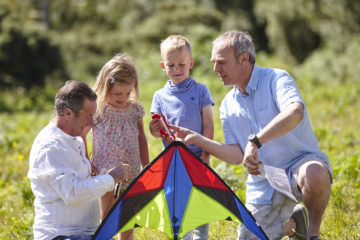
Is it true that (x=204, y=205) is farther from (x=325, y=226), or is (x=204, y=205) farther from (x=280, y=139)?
(x=325, y=226)

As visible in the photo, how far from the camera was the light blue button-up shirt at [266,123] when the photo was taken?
134 inches

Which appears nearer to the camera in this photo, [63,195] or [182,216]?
[63,195]

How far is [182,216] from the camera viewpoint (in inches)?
115

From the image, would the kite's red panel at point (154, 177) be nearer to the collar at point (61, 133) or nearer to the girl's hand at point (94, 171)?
the collar at point (61, 133)

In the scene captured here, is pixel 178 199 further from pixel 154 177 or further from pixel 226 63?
pixel 226 63

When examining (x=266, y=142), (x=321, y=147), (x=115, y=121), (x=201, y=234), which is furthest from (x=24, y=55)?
(x=266, y=142)

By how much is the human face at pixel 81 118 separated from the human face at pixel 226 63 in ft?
3.48

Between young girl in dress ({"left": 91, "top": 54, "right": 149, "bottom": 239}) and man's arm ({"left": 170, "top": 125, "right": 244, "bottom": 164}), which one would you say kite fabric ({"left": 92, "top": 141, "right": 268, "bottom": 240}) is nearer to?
man's arm ({"left": 170, "top": 125, "right": 244, "bottom": 164})

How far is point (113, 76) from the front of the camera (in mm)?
3379

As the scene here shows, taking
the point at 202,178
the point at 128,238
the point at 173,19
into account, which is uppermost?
the point at 173,19

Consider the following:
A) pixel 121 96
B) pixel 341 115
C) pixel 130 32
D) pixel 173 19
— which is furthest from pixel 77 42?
pixel 121 96

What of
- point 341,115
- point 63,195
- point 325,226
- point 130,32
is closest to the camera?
point 63,195

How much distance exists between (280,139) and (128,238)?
1.39 meters

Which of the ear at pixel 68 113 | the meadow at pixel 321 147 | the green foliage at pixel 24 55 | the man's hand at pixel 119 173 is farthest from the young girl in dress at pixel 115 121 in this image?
the green foliage at pixel 24 55
